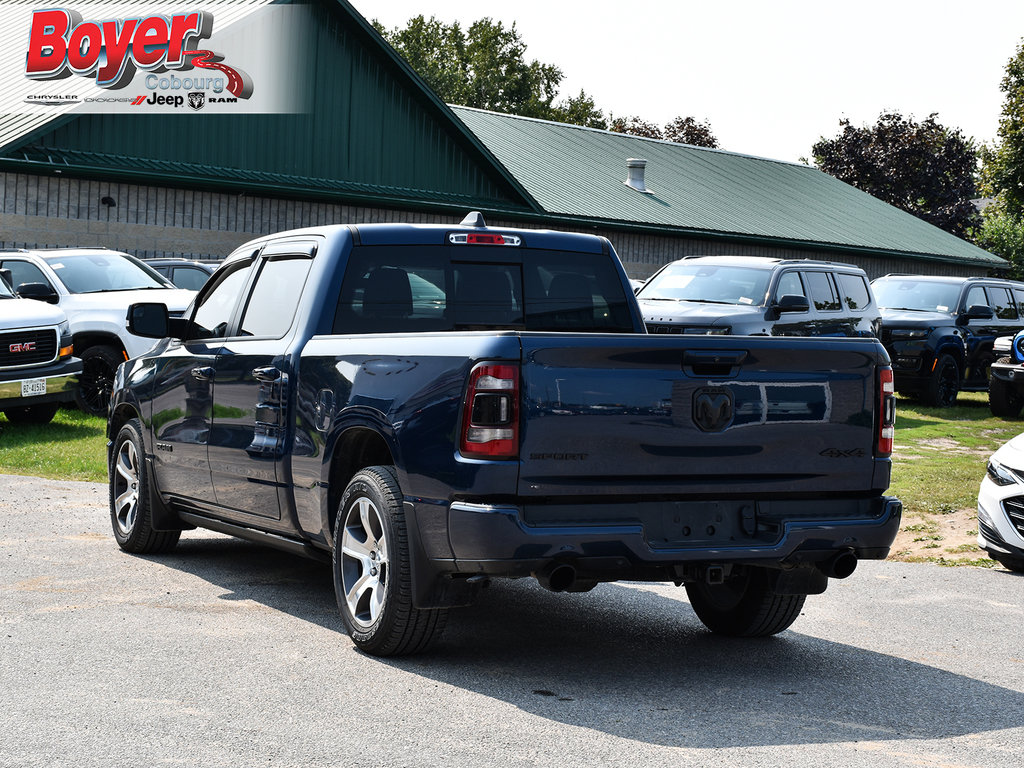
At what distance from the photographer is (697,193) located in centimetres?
3853

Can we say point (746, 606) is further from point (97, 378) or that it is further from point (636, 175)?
point (636, 175)

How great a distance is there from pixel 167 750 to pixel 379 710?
2.94 ft

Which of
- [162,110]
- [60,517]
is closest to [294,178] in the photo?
[162,110]

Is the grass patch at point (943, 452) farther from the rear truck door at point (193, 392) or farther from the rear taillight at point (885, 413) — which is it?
the rear truck door at point (193, 392)

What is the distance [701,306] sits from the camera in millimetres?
17375

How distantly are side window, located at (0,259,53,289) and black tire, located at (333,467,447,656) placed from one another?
511 inches

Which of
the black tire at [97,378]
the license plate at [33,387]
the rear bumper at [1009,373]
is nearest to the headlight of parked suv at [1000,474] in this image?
the license plate at [33,387]

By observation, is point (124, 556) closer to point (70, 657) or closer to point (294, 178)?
point (70, 657)

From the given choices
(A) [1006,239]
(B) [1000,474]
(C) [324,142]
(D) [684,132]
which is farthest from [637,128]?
(B) [1000,474]

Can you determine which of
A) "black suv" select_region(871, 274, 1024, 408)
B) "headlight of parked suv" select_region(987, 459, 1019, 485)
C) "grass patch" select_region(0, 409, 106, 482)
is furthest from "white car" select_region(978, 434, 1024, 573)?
"black suv" select_region(871, 274, 1024, 408)

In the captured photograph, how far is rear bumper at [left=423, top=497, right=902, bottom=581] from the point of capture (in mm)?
5609

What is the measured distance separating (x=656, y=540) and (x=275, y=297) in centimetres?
286

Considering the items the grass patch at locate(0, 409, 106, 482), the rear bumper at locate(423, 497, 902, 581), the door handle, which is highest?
the door handle

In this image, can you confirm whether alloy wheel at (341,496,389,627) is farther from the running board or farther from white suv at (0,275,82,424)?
white suv at (0,275,82,424)
